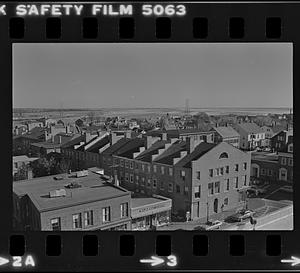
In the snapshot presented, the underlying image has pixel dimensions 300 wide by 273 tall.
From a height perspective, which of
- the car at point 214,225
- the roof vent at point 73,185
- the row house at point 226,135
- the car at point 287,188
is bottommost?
the car at point 214,225

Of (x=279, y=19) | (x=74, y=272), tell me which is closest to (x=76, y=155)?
(x=74, y=272)

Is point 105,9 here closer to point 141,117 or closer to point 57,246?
point 141,117

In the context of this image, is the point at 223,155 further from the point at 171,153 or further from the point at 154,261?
the point at 154,261

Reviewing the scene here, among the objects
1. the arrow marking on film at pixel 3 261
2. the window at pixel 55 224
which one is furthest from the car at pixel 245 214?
the arrow marking on film at pixel 3 261

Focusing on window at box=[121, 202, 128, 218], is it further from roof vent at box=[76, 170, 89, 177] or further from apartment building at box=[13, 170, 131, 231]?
roof vent at box=[76, 170, 89, 177]

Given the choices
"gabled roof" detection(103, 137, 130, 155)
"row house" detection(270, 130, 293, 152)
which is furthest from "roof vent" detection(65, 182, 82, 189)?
"row house" detection(270, 130, 293, 152)

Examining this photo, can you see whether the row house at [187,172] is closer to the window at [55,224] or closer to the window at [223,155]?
the window at [223,155]

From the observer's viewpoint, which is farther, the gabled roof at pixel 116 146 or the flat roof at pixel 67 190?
the gabled roof at pixel 116 146

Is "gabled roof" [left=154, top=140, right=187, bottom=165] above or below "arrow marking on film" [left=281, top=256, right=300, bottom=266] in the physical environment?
above
